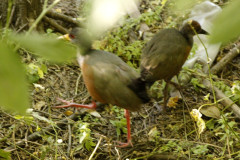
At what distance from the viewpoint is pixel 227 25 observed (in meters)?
0.53

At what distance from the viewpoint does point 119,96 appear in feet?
9.74

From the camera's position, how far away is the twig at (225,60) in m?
4.70

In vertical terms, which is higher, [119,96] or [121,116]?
[119,96]

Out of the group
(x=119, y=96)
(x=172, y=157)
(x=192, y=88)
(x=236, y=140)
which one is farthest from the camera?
(x=192, y=88)

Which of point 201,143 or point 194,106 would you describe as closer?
point 201,143

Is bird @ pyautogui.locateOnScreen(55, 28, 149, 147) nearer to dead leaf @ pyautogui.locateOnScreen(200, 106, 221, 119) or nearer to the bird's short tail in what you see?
the bird's short tail

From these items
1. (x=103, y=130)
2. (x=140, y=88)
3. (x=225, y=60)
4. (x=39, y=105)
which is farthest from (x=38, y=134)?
(x=225, y=60)

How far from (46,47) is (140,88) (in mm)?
2431

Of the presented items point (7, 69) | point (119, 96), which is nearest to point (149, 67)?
point (119, 96)

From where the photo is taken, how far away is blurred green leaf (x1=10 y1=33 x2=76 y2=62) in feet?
2.15

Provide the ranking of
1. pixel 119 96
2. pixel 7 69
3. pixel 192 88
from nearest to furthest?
pixel 7 69
pixel 119 96
pixel 192 88

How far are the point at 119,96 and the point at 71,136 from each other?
86 centimetres

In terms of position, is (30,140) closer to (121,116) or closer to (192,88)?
(121,116)

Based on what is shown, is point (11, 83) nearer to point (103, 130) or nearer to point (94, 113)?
point (103, 130)
